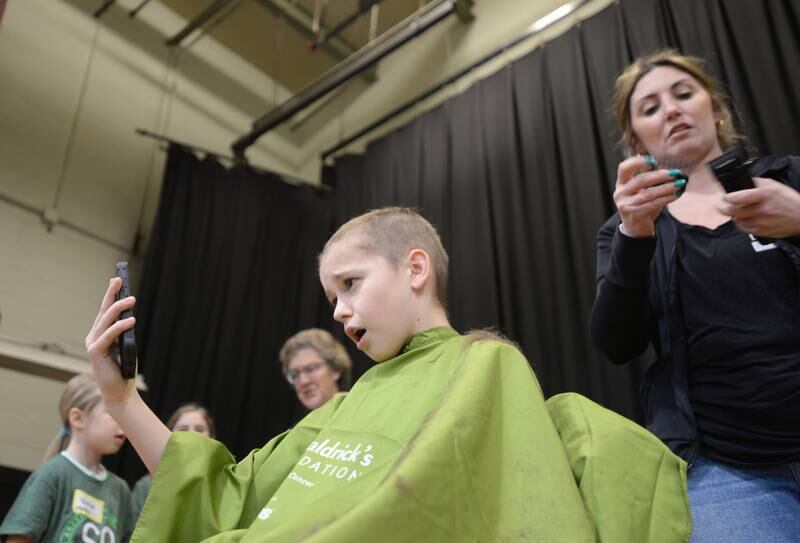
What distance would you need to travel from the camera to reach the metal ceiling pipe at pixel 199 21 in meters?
4.39

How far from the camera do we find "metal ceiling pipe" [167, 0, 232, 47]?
4387 millimetres

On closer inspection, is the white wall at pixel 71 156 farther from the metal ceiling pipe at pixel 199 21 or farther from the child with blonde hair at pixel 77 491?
the child with blonde hair at pixel 77 491

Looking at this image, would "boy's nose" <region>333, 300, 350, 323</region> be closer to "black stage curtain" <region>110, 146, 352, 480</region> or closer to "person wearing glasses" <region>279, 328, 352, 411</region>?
"person wearing glasses" <region>279, 328, 352, 411</region>

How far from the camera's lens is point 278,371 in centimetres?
399

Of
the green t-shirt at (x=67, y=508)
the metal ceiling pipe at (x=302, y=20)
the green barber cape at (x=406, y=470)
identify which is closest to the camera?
the green barber cape at (x=406, y=470)

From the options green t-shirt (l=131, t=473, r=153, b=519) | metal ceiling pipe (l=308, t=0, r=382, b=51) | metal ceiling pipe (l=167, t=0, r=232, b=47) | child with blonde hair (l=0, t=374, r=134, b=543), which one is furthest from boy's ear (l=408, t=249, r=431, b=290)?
metal ceiling pipe (l=167, t=0, r=232, b=47)

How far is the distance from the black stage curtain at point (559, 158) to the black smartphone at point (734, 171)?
1508 mm

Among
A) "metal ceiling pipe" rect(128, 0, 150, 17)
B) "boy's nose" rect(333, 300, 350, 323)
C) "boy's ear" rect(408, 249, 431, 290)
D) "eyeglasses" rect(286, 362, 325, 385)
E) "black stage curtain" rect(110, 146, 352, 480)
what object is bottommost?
"boy's nose" rect(333, 300, 350, 323)

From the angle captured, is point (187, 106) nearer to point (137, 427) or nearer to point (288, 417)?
point (288, 417)

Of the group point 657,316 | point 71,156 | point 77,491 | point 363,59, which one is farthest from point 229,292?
point 657,316

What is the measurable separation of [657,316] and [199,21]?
4343 mm

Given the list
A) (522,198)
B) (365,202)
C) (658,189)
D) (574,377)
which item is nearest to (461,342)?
(658,189)

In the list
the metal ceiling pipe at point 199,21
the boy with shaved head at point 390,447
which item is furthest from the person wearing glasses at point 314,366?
the metal ceiling pipe at point 199,21

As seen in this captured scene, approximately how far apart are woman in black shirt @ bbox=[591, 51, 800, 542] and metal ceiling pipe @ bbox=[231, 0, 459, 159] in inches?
105
